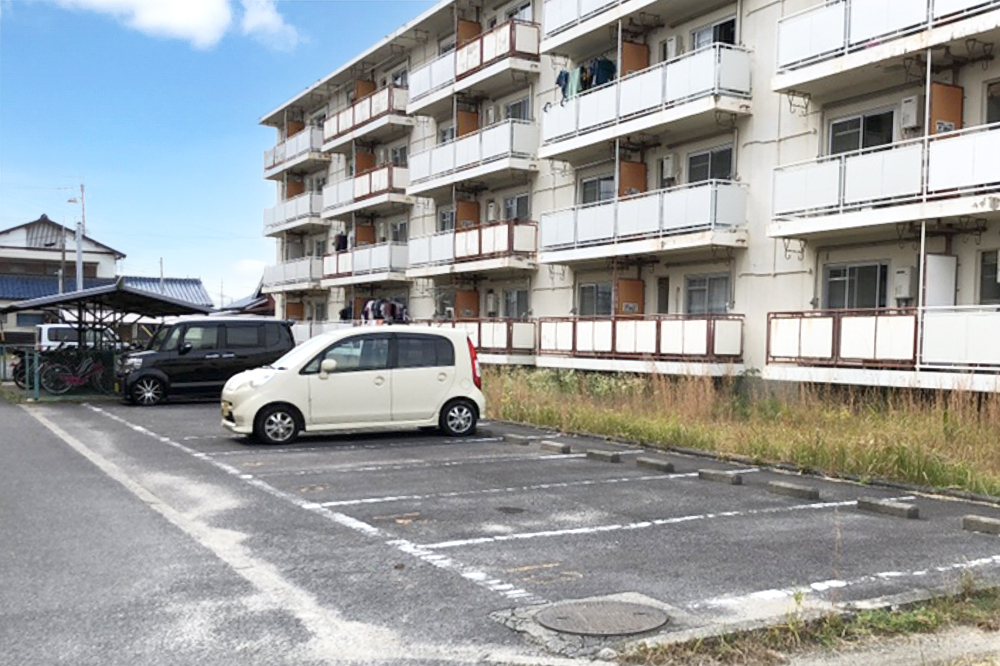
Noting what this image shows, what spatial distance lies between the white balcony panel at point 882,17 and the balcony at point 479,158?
11.1 metres

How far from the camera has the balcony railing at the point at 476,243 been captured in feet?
83.4

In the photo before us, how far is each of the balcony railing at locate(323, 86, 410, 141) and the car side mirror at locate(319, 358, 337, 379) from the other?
66.9ft

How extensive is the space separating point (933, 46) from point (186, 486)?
13.3m

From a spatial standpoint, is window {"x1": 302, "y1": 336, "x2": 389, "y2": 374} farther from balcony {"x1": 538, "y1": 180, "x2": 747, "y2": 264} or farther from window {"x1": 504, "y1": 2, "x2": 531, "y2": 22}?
window {"x1": 504, "y1": 2, "x2": 531, "y2": 22}

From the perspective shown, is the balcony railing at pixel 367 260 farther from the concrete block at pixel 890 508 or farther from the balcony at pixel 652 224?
the concrete block at pixel 890 508

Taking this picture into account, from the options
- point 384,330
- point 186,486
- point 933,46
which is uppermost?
point 933,46

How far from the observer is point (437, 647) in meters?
4.54

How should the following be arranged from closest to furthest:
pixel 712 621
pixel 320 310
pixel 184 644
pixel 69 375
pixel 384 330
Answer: pixel 184 644, pixel 712 621, pixel 384 330, pixel 69 375, pixel 320 310

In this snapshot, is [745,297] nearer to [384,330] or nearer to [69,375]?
[384,330]

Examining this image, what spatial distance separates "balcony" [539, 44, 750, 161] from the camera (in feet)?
61.3

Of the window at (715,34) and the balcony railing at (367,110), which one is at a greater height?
the balcony railing at (367,110)

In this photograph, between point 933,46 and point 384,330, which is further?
point 933,46

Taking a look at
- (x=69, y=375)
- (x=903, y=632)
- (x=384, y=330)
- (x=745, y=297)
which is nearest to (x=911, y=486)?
(x=903, y=632)

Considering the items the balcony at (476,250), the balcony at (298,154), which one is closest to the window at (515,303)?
the balcony at (476,250)
